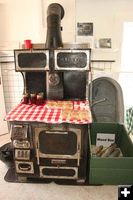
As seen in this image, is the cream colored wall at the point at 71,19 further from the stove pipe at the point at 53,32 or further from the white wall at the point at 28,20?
the stove pipe at the point at 53,32

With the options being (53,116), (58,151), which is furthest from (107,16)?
(58,151)

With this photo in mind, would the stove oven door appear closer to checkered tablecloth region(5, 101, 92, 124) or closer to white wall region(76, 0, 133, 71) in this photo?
checkered tablecloth region(5, 101, 92, 124)

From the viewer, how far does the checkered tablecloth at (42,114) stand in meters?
1.58

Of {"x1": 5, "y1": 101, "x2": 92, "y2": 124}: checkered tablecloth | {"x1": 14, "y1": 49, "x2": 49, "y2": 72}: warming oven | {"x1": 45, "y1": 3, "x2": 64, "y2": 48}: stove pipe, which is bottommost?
{"x1": 5, "y1": 101, "x2": 92, "y2": 124}: checkered tablecloth

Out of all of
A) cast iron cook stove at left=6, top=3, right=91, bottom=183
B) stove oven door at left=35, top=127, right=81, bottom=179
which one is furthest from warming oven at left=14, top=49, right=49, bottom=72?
stove oven door at left=35, top=127, right=81, bottom=179

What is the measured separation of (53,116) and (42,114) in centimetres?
11

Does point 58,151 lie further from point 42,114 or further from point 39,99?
point 39,99

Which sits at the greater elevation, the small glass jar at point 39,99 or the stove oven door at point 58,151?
the small glass jar at point 39,99

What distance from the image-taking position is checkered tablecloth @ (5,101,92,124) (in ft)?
5.18

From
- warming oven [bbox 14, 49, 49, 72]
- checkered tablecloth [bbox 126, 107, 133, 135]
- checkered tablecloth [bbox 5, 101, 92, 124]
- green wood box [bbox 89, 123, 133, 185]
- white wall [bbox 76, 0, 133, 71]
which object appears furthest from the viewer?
checkered tablecloth [bbox 126, 107, 133, 135]

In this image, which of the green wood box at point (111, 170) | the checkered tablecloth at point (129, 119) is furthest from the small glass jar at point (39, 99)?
the checkered tablecloth at point (129, 119)

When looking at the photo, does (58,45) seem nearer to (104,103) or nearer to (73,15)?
(73,15)

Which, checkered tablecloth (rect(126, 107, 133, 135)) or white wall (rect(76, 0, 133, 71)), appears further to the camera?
checkered tablecloth (rect(126, 107, 133, 135))

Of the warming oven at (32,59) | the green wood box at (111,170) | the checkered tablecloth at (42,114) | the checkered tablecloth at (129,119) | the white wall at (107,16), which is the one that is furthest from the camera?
the checkered tablecloth at (129,119)
